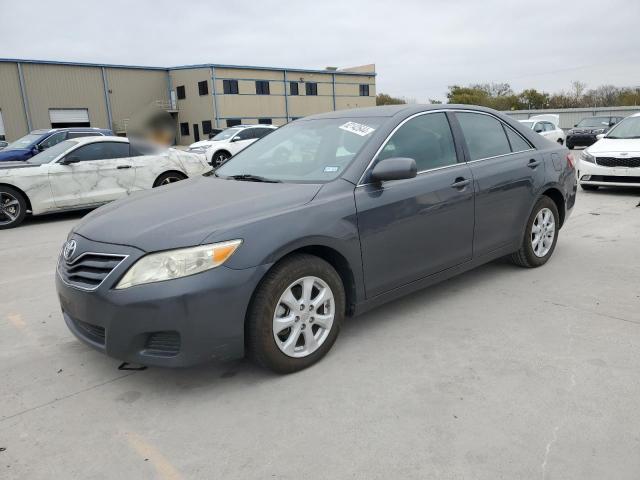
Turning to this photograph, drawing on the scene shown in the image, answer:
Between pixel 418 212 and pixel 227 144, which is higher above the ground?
pixel 227 144

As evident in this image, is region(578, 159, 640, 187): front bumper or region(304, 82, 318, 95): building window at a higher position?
region(304, 82, 318, 95): building window

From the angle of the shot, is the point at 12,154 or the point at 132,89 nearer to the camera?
the point at 12,154

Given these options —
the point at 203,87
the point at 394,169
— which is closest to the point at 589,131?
the point at 394,169

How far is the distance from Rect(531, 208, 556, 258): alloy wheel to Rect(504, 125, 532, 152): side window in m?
0.63

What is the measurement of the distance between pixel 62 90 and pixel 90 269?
44118mm

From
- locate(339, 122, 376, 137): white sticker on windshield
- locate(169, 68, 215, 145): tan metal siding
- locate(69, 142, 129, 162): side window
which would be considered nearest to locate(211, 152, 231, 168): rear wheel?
locate(69, 142, 129, 162): side window

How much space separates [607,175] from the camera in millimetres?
9672

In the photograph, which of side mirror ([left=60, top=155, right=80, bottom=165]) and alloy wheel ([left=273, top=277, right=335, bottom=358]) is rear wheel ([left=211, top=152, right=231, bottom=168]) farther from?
alloy wheel ([left=273, top=277, right=335, bottom=358])

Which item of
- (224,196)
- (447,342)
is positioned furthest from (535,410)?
(224,196)

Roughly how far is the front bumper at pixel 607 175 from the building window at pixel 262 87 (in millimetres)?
41768

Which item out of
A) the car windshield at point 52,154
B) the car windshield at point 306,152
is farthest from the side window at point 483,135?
the car windshield at point 52,154

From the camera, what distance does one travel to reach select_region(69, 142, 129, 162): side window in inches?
364

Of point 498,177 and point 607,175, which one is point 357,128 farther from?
point 607,175

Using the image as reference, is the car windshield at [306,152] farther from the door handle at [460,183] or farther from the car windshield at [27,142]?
the car windshield at [27,142]
